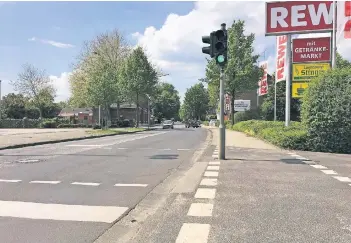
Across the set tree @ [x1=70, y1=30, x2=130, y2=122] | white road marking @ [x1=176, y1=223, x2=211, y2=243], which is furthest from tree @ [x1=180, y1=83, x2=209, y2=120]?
white road marking @ [x1=176, y1=223, x2=211, y2=243]

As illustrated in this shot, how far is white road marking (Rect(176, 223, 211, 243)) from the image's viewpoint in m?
4.85

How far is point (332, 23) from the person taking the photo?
21719 millimetres

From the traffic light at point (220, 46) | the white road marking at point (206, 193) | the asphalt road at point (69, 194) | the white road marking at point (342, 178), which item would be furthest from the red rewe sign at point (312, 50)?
the white road marking at point (206, 193)

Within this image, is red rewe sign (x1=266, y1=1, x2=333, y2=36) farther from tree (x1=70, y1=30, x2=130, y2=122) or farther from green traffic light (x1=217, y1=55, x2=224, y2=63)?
tree (x1=70, y1=30, x2=130, y2=122)

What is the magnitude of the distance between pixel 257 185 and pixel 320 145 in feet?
30.3

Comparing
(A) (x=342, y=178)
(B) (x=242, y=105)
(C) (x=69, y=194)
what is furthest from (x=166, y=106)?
(C) (x=69, y=194)

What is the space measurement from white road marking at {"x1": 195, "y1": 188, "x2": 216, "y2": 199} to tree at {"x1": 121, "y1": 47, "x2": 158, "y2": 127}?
45375 mm

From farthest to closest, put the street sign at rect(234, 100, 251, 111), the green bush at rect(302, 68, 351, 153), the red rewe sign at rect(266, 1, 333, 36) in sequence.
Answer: the street sign at rect(234, 100, 251, 111)
the red rewe sign at rect(266, 1, 333, 36)
the green bush at rect(302, 68, 351, 153)

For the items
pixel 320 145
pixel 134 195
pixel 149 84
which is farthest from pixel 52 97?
pixel 134 195

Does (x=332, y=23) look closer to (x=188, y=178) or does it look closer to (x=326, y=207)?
(x=188, y=178)

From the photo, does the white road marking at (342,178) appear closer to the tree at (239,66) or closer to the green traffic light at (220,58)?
the green traffic light at (220,58)

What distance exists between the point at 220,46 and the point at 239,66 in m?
32.3

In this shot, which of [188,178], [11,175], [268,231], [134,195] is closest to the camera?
[268,231]

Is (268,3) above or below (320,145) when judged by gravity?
above
